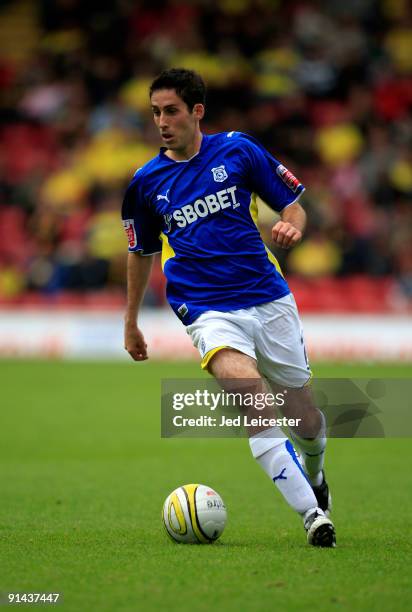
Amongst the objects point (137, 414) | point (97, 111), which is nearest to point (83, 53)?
point (97, 111)

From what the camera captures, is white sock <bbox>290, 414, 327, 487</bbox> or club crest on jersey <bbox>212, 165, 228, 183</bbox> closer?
club crest on jersey <bbox>212, 165, 228, 183</bbox>

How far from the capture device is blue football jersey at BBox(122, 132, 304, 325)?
20.7 feet

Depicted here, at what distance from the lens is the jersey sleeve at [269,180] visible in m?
6.41

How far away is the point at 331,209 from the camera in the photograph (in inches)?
838

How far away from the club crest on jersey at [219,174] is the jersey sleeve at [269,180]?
151mm

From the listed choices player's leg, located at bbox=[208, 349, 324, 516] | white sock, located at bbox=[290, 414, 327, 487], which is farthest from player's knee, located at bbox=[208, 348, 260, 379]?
white sock, located at bbox=[290, 414, 327, 487]

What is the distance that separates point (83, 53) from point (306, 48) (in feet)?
16.4

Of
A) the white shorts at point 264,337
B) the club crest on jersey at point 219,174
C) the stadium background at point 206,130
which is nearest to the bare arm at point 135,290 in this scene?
the white shorts at point 264,337

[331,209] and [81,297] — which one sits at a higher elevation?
[331,209]

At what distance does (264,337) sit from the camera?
629 cm

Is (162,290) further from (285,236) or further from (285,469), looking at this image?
(285,469)

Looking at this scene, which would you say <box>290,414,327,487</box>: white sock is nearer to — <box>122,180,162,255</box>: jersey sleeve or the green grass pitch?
the green grass pitch

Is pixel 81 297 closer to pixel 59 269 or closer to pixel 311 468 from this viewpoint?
pixel 59 269

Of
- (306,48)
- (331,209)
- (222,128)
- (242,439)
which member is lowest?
(242,439)
